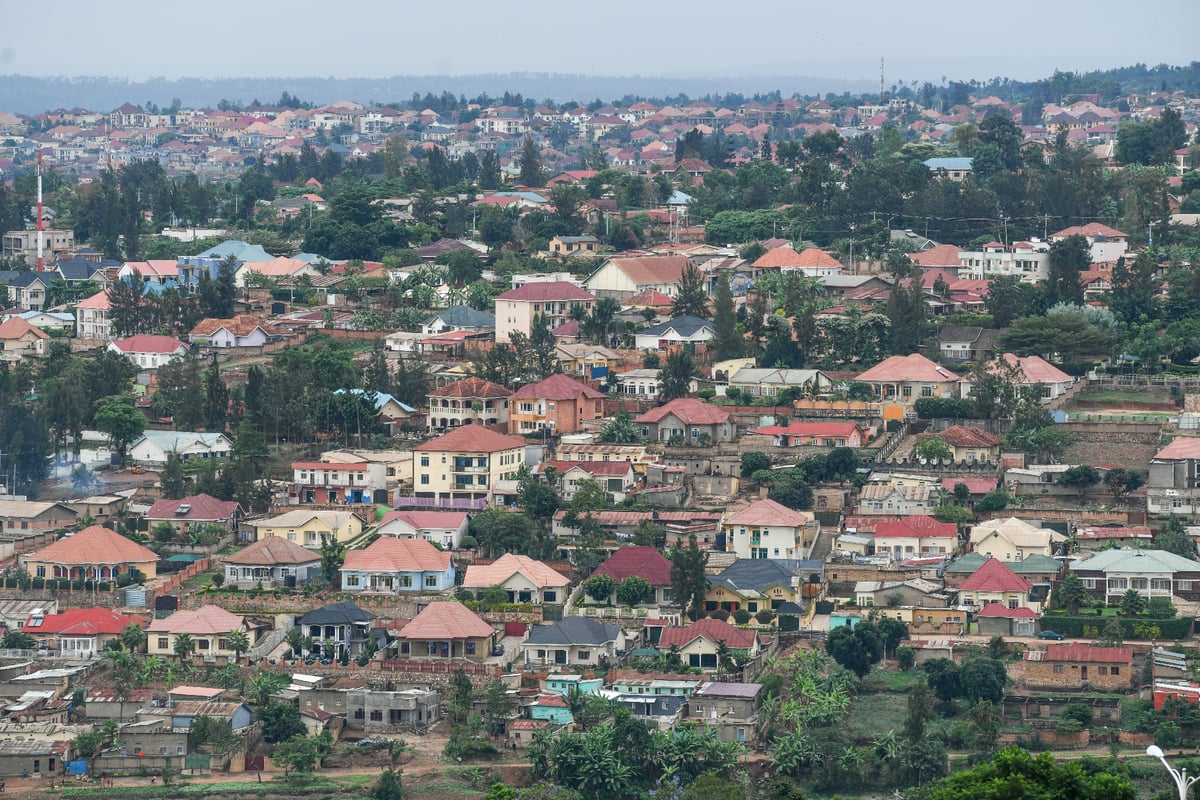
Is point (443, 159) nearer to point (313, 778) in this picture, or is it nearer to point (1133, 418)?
point (1133, 418)

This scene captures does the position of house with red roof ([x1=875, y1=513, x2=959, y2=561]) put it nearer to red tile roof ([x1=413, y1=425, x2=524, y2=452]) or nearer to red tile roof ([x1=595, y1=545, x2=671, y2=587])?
red tile roof ([x1=595, y1=545, x2=671, y2=587])

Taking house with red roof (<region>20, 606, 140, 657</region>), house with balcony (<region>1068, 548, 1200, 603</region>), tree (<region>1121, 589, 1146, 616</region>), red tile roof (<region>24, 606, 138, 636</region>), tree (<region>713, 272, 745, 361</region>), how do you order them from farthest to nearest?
tree (<region>713, 272, 745, 361</region>), red tile roof (<region>24, 606, 138, 636</region>), house with red roof (<region>20, 606, 140, 657</region>), house with balcony (<region>1068, 548, 1200, 603</region>), tree (<region>1121, 589, 1146, 616</region>)

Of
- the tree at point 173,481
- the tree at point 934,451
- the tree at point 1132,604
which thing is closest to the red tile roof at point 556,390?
the tree at point 173,481

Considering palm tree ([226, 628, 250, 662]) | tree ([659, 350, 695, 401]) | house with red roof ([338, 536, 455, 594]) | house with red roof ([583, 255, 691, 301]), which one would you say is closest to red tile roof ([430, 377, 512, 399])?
tree ([659, 350, 695, 401])

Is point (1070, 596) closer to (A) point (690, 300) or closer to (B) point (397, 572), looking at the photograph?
(B) point (397, 572)

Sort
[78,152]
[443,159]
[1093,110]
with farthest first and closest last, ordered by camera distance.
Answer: [78,152]
[1093,110]
[443,159]

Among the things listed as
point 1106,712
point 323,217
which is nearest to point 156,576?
point 1106,712
